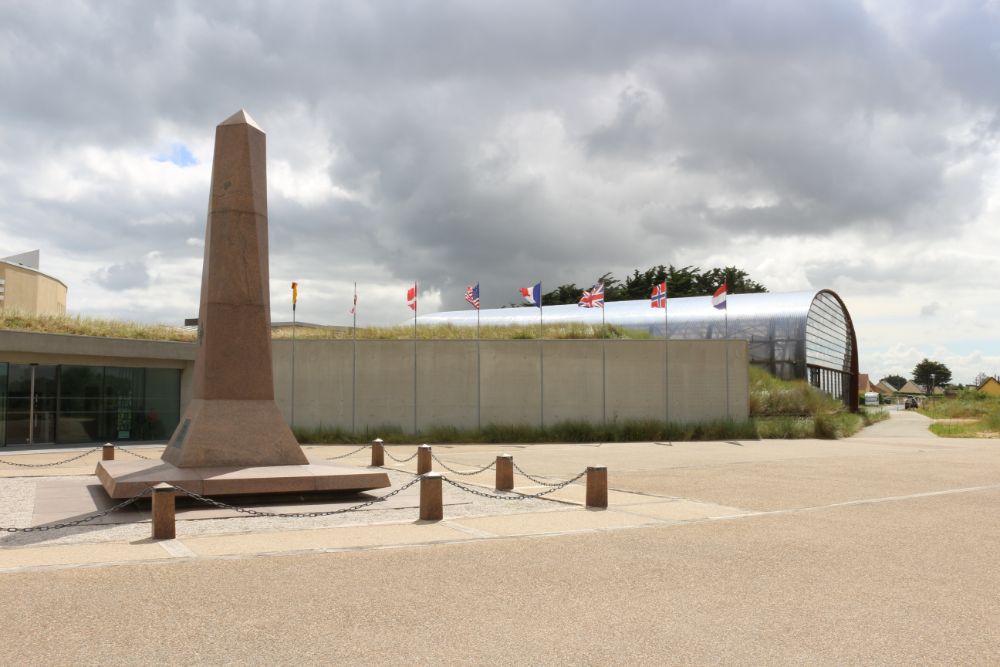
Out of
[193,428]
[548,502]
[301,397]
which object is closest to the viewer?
[548,502]

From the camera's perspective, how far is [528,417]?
32.8m

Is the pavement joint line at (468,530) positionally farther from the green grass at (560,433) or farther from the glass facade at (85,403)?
the glass facade at (85,403)

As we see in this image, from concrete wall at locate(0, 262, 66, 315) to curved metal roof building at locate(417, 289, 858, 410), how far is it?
81.6 feet

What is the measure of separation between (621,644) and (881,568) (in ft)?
12.9

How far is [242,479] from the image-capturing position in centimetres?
1295

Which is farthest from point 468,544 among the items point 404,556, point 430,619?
point 430,619

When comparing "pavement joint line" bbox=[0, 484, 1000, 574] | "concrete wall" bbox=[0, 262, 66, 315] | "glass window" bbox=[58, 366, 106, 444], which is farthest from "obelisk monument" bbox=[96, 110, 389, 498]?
"concrete wall" bbox=[0, 262, 66, 315]

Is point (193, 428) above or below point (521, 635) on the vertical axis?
above

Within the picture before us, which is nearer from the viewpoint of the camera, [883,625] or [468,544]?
[883,625]

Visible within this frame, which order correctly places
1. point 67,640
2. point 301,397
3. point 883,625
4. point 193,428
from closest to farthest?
point 67,640
point 883,625
point 193,428
point 301,397

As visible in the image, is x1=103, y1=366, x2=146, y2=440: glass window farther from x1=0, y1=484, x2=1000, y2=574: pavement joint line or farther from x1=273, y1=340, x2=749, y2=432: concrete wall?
x1=0, y1=484, x2=1000, y2=574: pavement joint line

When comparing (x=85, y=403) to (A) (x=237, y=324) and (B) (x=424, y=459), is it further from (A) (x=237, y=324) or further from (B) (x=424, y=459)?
(B) (x=424, y=459)

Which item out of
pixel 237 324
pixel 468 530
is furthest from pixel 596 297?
pixel 468 530

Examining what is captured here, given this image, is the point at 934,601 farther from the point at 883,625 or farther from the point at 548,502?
the point at 548,502
